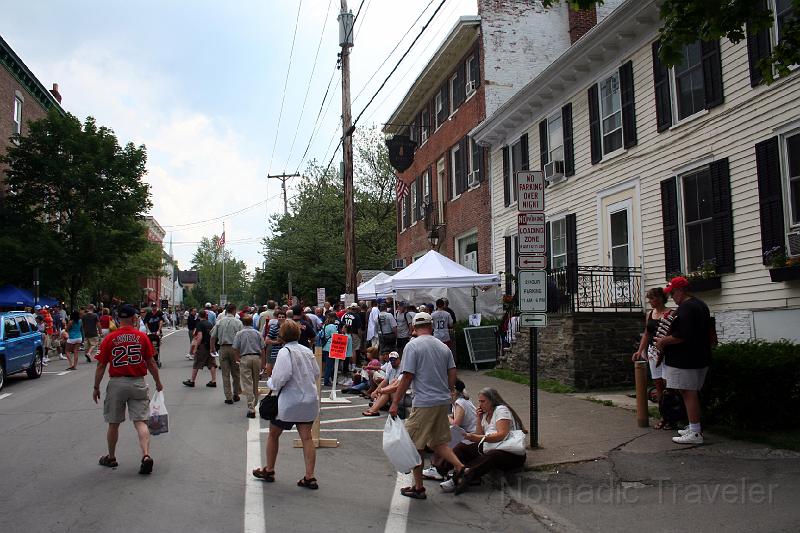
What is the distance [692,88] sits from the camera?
513 inches

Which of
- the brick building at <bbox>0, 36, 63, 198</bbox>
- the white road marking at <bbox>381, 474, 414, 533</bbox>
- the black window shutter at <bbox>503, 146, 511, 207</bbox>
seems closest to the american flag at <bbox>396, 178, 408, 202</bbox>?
the black window shutter at <bbox>503, 146, 511, 207</bbox>

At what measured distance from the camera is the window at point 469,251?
24.4 meters

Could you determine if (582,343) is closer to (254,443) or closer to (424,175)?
(254,443)

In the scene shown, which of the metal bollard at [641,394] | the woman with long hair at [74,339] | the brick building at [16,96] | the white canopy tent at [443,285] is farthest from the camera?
the brick building at [16,96]

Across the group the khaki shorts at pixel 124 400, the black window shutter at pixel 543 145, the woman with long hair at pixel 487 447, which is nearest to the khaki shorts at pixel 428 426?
the woman with long hair at pixel 487 447

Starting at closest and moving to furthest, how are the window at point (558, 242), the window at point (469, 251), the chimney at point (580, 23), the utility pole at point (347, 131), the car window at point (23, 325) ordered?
the car window at point (23, 325) < the window at point (558, 242) < the utility pole at point (347, 131) < the chimney at point (580, 23) < the window at point (469, 251)

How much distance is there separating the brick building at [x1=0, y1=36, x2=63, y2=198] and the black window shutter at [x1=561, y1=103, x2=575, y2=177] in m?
26.4

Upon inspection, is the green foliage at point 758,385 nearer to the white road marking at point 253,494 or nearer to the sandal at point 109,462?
the white road marking at point 253,494

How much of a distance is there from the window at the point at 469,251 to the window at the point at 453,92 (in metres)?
4.88

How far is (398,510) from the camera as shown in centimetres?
599

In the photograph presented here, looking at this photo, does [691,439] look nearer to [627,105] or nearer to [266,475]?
[266,475]

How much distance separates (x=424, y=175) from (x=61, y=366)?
1591cm

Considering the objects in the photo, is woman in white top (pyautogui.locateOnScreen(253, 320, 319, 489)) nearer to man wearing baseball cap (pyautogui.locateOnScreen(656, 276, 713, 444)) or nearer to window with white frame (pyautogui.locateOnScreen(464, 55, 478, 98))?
man wearing baseball cap (pyautogui.locateOnScreen(656, 276, 713, 444))

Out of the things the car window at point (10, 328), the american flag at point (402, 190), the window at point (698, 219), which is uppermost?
the american flag at point (402, 190)
